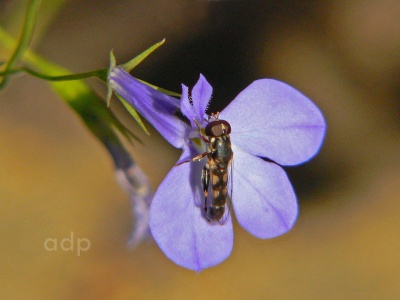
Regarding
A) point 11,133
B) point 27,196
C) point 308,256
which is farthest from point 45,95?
point 308,256

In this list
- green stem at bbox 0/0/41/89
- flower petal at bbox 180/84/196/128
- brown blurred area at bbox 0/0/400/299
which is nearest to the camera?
flower petal at bbox 180/84/196/128

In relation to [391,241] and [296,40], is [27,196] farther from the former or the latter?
[391,241]

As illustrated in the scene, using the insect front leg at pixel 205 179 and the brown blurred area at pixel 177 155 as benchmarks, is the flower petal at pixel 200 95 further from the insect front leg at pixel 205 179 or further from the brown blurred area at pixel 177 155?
the brown blurred area at pixel 177 155

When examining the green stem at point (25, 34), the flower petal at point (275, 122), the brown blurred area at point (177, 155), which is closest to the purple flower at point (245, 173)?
the flower petal at point (275, 122)

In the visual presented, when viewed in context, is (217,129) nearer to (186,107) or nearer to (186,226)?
(186,107)

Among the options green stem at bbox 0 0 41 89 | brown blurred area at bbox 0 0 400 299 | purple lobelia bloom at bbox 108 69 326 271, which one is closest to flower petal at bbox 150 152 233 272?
purple lobelia bloom at bbox 108 69 326 271

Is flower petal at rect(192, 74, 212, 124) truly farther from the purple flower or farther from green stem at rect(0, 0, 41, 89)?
green stem at rect(0, 0, 41, 89)
